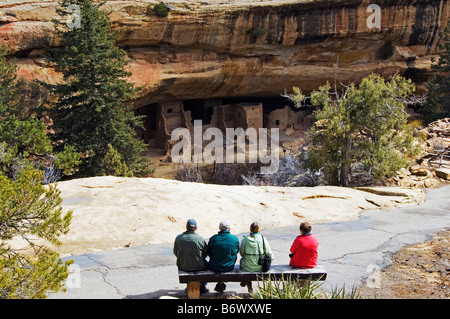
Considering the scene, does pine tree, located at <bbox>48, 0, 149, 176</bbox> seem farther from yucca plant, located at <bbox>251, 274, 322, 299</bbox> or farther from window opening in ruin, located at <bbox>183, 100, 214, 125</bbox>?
yucca plant, located at <bbox>251, 274, 322, 299</bbox>

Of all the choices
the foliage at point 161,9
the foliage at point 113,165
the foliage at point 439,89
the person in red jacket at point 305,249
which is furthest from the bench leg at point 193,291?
the foliage at point 439,89

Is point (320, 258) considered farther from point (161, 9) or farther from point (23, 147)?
point (161, 9)

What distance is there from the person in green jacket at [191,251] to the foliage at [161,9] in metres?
17.1

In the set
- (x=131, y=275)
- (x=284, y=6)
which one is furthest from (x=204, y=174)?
(x=131, y=275)

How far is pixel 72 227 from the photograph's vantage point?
10695 millimetres

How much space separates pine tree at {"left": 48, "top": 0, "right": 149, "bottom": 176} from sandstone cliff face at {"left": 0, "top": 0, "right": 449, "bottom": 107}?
1851 mm

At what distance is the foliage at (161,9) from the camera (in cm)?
A: 2248

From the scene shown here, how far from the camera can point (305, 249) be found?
24.1 feet

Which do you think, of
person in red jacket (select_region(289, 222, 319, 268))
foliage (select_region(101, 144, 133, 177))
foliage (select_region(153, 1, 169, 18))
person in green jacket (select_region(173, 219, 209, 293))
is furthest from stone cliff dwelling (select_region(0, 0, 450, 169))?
person in red jacket (select_region(289, 222, 319, 268))

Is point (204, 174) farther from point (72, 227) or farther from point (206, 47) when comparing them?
point (72, 227)

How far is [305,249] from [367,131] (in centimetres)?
1175
